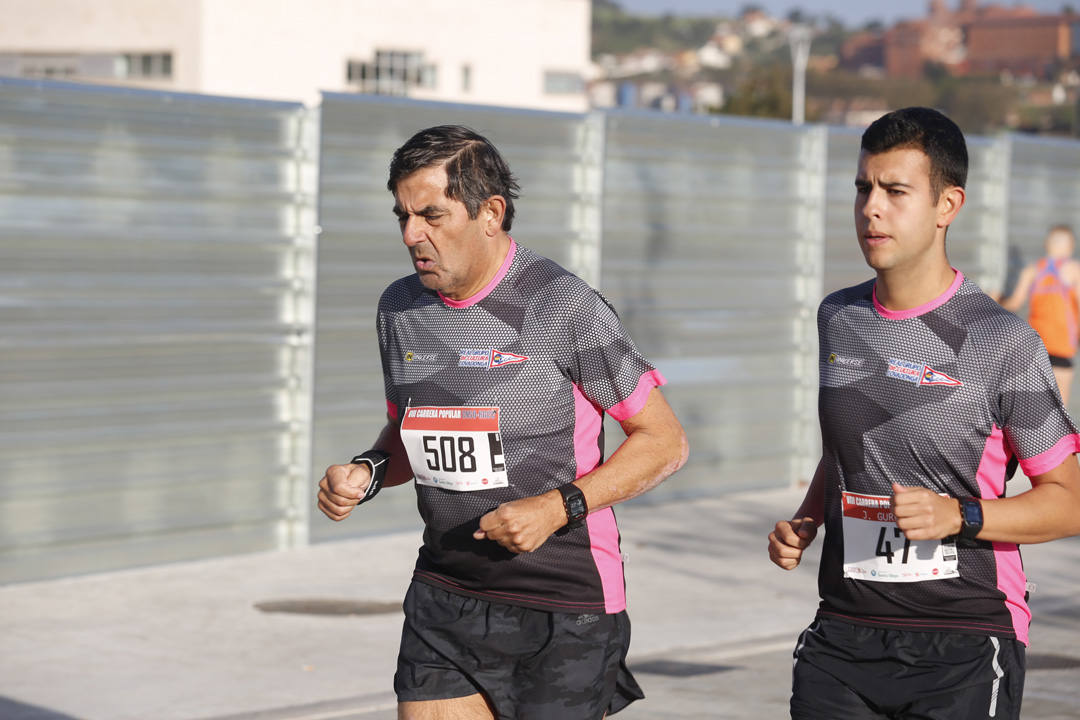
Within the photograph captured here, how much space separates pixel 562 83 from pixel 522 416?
63200mm

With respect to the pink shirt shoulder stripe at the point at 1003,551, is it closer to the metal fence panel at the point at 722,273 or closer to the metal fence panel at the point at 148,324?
the metal fence panel at the point at 148,324

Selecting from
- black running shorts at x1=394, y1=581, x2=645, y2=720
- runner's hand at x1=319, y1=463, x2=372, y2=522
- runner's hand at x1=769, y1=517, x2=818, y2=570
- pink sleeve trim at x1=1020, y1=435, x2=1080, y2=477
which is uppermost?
pink sleeve trim at x1=1020, y1=435, x2=1080, y2=477

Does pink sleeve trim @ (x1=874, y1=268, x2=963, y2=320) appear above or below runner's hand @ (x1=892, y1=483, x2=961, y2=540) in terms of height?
above

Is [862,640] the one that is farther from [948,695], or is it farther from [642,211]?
[642,211]

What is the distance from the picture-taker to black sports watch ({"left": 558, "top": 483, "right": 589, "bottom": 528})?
3771 millimetres

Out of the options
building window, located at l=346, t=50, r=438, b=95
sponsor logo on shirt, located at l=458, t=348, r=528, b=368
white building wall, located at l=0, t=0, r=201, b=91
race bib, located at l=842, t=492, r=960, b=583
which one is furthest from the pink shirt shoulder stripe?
building window, located at l=346, t=50, r=438, b=95

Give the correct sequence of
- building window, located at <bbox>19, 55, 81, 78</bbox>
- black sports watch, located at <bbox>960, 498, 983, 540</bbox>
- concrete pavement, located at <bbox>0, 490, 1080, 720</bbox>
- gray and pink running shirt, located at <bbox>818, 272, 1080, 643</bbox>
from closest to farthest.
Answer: black sports watch, located at <bbox>960, 498, 983, 540</bbox>, gray and pink running shirt, located at <bbox>818, 272, 1080, 643</bbox>, concrete pavement, located at <bbox>0, 490, 1080, 720</bbox>, building window, located at <bbox>19, 55, 81, 78</bbox>

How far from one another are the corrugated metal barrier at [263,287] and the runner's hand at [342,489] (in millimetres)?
4632

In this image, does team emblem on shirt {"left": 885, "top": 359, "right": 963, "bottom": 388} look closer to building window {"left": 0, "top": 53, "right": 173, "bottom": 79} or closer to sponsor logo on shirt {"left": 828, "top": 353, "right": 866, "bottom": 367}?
sponsor logo on shirt {"left": 828, "top": 353, "right": 866, "bottom": 367}

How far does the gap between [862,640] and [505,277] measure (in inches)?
45.8

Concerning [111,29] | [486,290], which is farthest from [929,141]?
[111,29]

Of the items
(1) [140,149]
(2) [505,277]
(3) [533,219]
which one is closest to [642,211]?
(3) [533,219]

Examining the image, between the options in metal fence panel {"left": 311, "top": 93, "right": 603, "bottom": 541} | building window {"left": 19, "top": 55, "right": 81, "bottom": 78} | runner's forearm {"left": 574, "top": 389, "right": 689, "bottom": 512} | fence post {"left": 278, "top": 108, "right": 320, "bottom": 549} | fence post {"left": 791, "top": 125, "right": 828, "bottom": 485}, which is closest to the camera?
runner's forearm {"left": 574, "top": 389, "right": 689, "bottom": 512}

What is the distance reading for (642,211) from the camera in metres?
11.1
